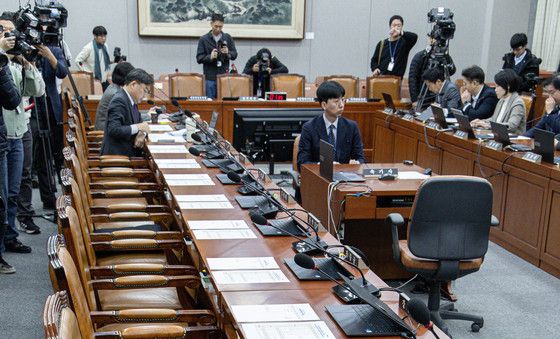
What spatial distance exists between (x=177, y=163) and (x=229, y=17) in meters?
6.66

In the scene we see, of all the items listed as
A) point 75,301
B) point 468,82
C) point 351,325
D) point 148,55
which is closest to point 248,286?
point 351,325

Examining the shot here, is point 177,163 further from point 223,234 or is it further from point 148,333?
point 148,333

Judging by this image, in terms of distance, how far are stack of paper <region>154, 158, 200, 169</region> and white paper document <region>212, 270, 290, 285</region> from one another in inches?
73.5

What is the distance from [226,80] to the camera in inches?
318

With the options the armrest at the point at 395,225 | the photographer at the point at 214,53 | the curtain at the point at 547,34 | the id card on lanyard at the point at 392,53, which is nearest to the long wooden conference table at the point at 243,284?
the armrest at the point at 395,225

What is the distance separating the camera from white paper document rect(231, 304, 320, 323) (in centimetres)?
194

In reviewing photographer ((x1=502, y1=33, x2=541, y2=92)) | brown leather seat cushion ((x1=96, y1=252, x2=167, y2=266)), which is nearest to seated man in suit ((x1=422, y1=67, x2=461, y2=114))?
photographer ((x1=502, y1=33, x2=541, y2=92))

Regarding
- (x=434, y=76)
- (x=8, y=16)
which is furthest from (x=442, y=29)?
(x=8, y=16)

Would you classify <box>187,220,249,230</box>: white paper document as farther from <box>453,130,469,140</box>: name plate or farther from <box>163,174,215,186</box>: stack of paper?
<box>453,130,469,140</box>: name plate

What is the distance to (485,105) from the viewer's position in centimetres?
643

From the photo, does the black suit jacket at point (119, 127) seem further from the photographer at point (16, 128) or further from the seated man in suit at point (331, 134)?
the seated man in suit at point (331, 134)

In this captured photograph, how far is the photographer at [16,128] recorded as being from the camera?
418 centimetres

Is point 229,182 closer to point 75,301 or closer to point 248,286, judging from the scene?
point 248,286

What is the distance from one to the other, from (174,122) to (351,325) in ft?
14.5
